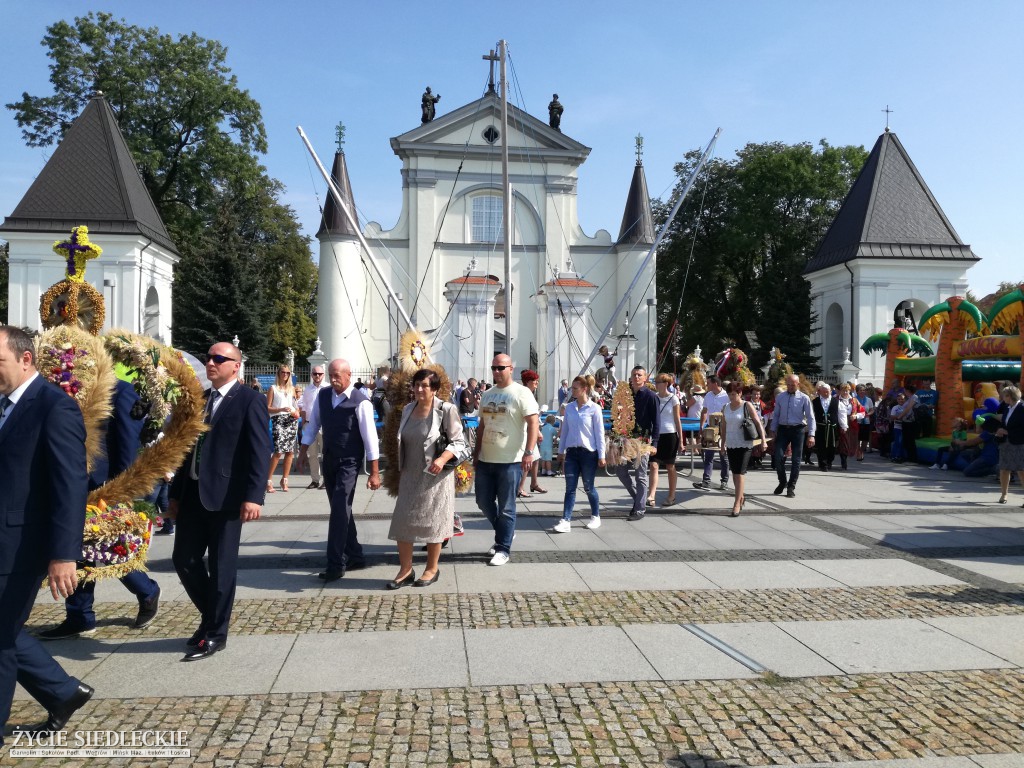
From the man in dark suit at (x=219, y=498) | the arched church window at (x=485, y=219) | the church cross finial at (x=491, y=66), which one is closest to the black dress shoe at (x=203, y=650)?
the man in dark suit at (x=219, y=498)

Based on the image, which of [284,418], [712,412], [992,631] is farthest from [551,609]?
[712,412]

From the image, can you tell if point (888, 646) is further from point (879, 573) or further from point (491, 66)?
point (491, 66)

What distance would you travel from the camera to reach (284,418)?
12305mm

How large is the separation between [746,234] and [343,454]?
145 ft

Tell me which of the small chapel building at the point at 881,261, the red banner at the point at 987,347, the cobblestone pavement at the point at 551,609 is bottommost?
the cobblestone pavement at the point at 551,609

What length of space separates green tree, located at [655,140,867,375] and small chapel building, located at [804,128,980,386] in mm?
3046

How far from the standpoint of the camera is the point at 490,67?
19.6 metres

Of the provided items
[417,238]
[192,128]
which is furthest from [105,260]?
[417,238]

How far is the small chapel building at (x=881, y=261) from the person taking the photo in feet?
127

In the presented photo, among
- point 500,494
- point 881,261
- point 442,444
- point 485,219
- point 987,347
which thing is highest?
point 485,219

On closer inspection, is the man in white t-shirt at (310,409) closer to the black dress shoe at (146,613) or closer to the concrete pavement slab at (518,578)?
the concrete pavement slab at (518,578)

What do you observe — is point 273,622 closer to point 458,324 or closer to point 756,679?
point 756,679

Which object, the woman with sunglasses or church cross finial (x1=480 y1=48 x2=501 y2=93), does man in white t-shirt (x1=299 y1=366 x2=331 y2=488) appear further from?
church cross finial (x1=480 y1=48 x2=501 y2=93)

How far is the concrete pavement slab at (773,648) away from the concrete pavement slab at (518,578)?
4.57 feet
